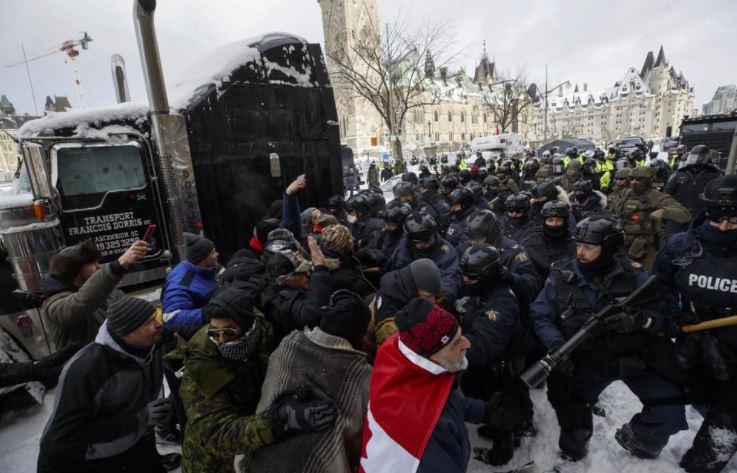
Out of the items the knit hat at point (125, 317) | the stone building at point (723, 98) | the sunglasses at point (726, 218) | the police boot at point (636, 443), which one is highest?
the stone building at point (723, 98)

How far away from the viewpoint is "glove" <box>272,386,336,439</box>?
5.41 feet

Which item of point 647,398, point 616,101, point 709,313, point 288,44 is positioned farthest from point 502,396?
point 616,101

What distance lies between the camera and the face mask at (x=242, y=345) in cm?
199

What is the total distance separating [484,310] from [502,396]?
29.3 inches

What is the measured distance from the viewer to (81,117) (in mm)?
4871

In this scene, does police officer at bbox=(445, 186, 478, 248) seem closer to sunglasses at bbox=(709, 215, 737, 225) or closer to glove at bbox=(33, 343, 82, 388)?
sunglasses at bbox=(709, 215, 737, 225)

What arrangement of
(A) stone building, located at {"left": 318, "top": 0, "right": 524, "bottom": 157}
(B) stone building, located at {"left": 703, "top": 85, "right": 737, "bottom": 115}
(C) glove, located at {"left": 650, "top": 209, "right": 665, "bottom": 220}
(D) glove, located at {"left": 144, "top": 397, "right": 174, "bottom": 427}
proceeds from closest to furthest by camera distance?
(D) glove, located at {"left": 144, "top": 397, "right": 174, "bottom": 427} < (C) glove, located at {"left": 650, "top": 209, "right": 665, "bottom": 220} < (A) stone building, located at {"left": 318, "top": 0, "right": 524, "bottom": 157} < (B) stone building, located at {"left": 703, "top": 85, "right": 737, "bottom": 115}

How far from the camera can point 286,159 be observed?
6367 millimetres

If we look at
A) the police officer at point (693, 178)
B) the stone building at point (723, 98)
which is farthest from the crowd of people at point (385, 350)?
the stone building at point (723, 98)

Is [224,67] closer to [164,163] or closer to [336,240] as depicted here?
[164,163]

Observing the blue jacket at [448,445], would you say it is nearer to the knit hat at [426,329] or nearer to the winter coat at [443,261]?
the knit hat at [426,329]

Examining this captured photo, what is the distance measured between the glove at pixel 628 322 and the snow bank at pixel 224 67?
17.9ft

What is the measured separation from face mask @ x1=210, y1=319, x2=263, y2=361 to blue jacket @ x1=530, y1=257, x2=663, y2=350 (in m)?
2.02

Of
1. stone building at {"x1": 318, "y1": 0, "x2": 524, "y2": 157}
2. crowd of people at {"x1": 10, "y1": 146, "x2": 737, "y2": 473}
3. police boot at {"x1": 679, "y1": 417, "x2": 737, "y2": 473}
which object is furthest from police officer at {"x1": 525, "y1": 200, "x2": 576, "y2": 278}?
stone building at {"x1": 318, "y1": 0, "x2": 524, "y2": 157}
